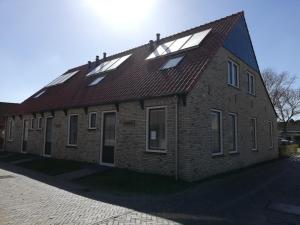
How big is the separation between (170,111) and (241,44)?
7903 mm

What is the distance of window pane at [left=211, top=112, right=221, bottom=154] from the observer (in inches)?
506

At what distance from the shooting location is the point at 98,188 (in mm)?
10055

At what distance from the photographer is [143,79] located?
13680 millimetres

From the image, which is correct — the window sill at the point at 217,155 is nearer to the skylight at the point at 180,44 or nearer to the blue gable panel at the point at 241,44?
the skylight at the point at 180,44

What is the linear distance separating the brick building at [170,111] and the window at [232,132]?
51 mm

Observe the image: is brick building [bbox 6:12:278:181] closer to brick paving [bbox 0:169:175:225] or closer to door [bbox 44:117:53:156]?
door [bbox 44:117:53:156]

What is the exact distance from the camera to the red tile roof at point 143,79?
39.3 ft

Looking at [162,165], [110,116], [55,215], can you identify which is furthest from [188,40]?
[55,215]

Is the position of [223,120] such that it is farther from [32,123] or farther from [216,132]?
[32,123]

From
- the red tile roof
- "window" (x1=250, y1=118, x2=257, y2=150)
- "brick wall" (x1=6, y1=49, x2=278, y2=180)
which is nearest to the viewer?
"brick wall" (x1=6, y1=49, x2=278, y2=180)

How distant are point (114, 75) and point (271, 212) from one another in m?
11.4

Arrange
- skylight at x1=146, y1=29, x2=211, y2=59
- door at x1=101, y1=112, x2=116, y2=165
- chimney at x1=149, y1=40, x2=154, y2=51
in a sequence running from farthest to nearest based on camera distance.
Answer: chimney at x1=149, y1=40, x2=154, y2=51
skylight at x1=146, y1=29, x2=211, y2=59
door at x1=101, y1=112, x2=116, y2=165

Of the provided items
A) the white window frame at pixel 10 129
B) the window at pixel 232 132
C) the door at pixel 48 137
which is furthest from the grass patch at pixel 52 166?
the white window frame at pixel 10 129

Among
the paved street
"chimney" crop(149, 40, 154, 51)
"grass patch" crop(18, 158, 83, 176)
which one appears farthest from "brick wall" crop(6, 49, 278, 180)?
"chimney" crop(149, 40, 154, 51)
